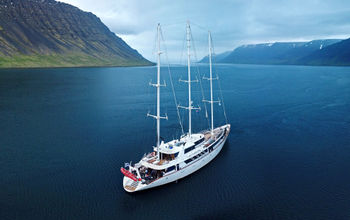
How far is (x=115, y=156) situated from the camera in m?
49.2

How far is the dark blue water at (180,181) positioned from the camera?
111 ft

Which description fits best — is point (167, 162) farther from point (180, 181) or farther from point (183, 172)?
point (180, 181)

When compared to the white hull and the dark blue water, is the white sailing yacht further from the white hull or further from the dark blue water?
the dark blue water

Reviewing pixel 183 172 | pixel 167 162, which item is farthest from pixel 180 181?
pixel 167 162

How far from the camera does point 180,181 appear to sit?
40.1 m

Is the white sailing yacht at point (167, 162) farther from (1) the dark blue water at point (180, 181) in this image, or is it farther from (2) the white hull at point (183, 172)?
(1) the dark blue water at point (180, 181)

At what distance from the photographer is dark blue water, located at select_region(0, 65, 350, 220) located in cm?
3375

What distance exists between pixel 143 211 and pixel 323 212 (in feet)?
77.2

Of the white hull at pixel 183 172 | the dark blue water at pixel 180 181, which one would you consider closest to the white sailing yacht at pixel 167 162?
the white hull at pixel 183 172

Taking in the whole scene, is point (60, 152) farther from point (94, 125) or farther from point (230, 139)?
point (230, 139)

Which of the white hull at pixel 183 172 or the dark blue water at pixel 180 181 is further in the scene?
the white hull at pixel 183 172

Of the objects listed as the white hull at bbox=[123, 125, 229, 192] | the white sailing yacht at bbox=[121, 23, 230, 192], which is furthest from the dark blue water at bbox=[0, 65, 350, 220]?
the white sailing yacht at bbox=[121, 23, 230, 192]

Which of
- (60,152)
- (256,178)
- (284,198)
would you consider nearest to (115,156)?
(60,152)

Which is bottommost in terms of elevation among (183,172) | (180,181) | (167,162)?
(180,181)
